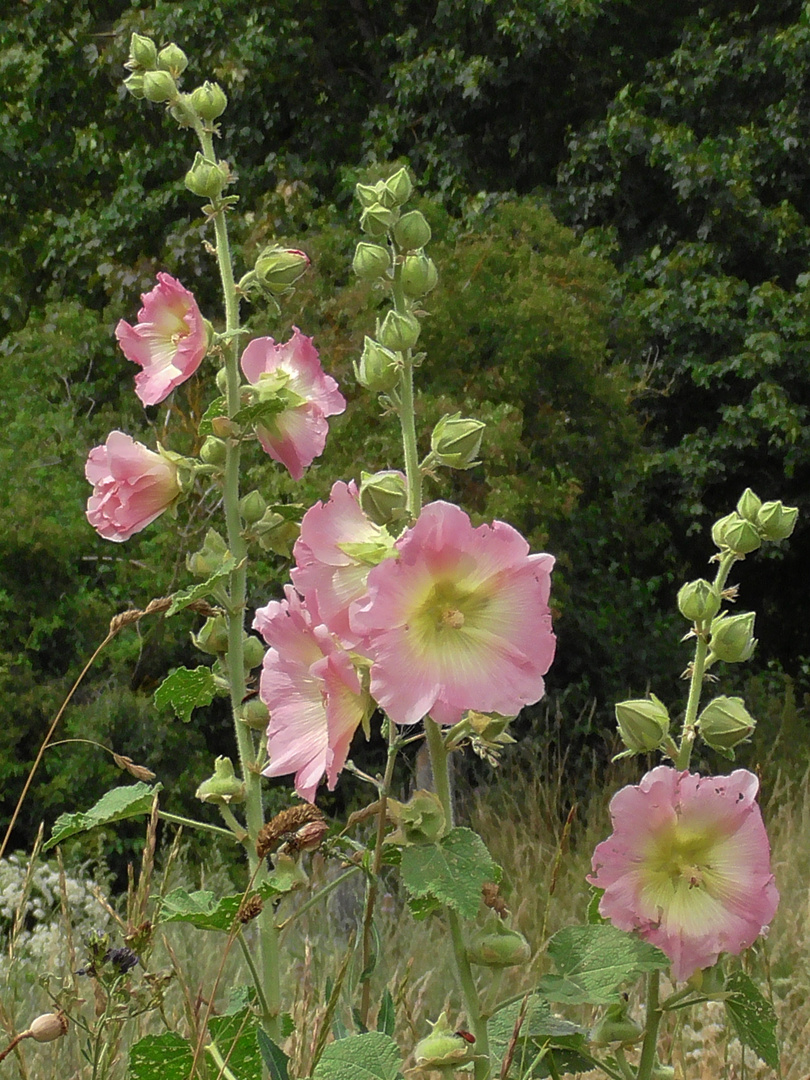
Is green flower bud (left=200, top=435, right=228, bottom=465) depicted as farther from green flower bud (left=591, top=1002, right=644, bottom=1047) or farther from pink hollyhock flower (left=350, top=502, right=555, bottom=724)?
green flower bud (left=591, top=1002, right=644, bottom=1047)

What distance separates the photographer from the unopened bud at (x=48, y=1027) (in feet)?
2.60

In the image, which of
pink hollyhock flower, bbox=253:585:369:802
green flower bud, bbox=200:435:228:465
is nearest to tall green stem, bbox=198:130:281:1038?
green flower bud, bbox=200:435:228:465

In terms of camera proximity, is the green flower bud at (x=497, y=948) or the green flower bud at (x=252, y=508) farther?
→ the green flower bud at (x=252, y=508)

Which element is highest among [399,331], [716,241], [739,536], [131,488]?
[399,331]

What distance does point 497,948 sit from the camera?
752mm

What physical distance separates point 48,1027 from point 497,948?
302mm

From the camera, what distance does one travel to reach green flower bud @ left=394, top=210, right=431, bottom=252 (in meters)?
0.85

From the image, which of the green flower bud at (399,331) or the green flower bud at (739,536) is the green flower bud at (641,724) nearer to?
the green flower bud at (739,536)

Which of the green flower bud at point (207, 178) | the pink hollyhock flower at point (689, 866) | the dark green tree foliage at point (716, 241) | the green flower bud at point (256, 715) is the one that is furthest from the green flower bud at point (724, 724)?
the dark green tree foliage at point (716, 241)

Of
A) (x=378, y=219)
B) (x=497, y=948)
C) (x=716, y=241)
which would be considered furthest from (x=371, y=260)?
(x=716, y=241)

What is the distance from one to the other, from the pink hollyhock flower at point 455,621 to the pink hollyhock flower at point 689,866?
0.43 feet

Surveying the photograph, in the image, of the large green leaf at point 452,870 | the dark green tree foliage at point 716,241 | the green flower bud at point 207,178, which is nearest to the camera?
the large green leaf at point 452,870

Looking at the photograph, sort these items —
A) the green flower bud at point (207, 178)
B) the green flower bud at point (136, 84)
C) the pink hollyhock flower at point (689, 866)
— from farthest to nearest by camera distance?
1. the green flower bud at point (136, 84)
2. the green flower bud at point (207, 178)
3. the pink hollyhock flower at point (689, 866)

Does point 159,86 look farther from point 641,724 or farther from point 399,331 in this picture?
point 641,724
